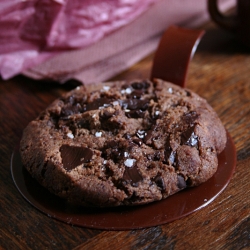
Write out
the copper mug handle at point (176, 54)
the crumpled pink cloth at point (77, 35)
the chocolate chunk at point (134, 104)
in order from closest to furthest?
the chocolate chunk at point (134, 104) < the copper mug handle at point (176, 54) < the crumpled pink cloth at point (77, 35)

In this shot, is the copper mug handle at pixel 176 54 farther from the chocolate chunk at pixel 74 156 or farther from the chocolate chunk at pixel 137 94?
the chocolate chunk at pixel 74 156

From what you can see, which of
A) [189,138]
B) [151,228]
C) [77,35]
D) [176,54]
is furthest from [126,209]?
[77,35]

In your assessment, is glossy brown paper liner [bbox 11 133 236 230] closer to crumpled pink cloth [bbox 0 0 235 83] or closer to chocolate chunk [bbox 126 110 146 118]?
chocolate chunk [bbox 126 110 146 118]

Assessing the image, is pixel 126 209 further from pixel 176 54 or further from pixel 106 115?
pixel 176 54

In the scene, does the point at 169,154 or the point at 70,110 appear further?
the point at 70,110

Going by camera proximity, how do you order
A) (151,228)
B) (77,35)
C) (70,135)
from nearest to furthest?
(151,228) → (70,135) → (77,35)

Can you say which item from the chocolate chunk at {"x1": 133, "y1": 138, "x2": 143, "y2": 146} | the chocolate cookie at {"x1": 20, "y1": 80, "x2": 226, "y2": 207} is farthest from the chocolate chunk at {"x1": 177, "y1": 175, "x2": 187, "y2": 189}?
the chocolate chunk at {"x1": 133, "y1": 138, "x2": 143, "y2": 146}

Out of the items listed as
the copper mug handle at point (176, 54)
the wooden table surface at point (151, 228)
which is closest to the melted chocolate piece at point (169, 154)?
the wooden table surface at point (151, 228)

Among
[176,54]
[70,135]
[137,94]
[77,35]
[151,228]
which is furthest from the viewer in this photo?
[77,35]
